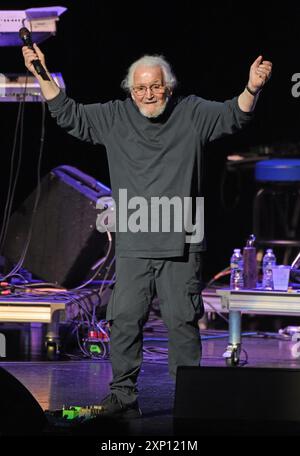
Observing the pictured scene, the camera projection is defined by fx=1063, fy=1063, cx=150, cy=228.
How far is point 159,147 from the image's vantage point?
4.63 m

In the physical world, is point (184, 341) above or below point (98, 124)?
below

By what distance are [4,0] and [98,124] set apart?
3184 mm

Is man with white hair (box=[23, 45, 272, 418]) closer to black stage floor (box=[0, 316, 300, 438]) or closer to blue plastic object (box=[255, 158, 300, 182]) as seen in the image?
black stage floor (box=[0, 316, 300, 438])

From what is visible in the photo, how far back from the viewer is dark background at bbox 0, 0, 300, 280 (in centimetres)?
795

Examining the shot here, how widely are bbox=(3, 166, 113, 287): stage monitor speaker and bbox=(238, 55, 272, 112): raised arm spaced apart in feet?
7.40

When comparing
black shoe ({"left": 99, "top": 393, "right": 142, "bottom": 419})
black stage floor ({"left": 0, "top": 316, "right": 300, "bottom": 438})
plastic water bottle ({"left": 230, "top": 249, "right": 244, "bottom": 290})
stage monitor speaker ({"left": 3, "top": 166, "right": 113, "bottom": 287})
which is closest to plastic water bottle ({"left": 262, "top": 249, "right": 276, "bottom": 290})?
plastic water bottle ({"left": 230, "top": 249, "right": 244, "bottom": 290})

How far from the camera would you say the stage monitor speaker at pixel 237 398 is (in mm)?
3662

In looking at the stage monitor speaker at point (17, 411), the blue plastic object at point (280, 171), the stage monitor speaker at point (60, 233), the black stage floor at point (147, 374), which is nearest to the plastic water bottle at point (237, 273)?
the black stage floor at point (147, 374)

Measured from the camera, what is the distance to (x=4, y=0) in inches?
299

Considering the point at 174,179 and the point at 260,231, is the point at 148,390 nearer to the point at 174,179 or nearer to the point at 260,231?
the point at 174,179
